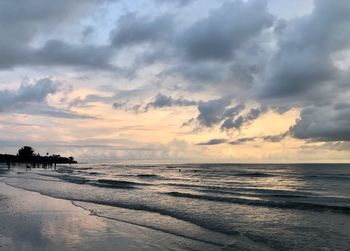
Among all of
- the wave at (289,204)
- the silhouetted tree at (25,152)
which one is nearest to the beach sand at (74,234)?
the wave at (289,204)

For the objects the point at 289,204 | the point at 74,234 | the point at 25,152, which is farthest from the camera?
the point at 25,152

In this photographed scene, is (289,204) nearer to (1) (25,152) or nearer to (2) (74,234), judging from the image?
(2) (74,234)

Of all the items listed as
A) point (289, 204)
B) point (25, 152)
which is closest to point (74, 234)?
point (289, 204)

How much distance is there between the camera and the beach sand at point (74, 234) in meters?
14.5

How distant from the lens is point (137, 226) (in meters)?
19.1

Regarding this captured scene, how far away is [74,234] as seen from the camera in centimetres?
1648

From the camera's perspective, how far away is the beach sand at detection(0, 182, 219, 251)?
1448 cm

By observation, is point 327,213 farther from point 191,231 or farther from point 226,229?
point 191,231

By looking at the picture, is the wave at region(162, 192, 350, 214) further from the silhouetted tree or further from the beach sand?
the silhouetted tree

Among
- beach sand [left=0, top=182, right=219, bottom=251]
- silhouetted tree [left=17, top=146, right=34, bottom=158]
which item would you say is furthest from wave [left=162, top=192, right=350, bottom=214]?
silhouetted tree [left=17, top=146, right=34, bottom=158]

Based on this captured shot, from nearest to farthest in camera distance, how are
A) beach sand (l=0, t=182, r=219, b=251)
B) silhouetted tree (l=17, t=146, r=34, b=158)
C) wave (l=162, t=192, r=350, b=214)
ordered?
beach sand (l=0, t=182, r=219, b=251) → wave (l=162, t=192, r=350, b=214) → silhouetted tree (l=17, t=146, r=34, b=158)

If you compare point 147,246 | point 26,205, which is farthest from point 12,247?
point 26,205

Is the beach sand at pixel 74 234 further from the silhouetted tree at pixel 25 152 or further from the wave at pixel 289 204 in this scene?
the silhouetted tree at pixel 25 152

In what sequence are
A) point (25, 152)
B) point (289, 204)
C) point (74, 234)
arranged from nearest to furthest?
point (74, 234) < point (289, 204) < point (25, 152)
